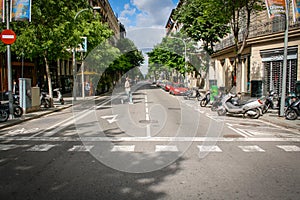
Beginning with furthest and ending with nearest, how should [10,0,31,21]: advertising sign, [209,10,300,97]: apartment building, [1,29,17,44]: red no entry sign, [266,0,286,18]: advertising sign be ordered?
[209,10,300,97]: apartment building < [10,0,31,21]: advertising sign < [266,0,286,18]: advertising sign < [1,29,17,44]: red no entry sign

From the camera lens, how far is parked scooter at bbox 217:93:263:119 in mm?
12461

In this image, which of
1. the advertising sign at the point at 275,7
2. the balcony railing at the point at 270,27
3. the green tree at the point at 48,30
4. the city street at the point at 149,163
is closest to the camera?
the city street at the point at 149,163

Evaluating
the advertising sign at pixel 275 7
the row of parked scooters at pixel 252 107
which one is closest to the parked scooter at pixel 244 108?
the row of parked scooters at pixel 252 107

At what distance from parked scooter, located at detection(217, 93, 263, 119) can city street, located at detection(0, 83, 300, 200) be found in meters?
2.97

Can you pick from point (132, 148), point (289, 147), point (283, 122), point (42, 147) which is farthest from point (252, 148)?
point (42, 147)

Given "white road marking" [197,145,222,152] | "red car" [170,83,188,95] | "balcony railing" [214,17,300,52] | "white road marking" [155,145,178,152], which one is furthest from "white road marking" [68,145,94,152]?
"red car" [170,83,188,95]

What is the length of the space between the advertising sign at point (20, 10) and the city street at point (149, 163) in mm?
5720

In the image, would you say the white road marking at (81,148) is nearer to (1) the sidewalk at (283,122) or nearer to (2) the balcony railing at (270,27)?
(1) the sidewalk at (283,122)

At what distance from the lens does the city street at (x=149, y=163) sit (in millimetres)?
4160

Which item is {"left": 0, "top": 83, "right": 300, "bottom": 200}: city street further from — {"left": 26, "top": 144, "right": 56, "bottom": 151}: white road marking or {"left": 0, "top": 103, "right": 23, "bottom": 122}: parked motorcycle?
{"left": 0, "top": 103, "right": 23, "bottom": 122}: parked motorcycle

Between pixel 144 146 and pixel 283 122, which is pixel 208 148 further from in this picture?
pixel 283 122

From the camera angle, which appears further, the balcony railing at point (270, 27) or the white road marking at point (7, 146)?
the balcony railing at point (270, 27)

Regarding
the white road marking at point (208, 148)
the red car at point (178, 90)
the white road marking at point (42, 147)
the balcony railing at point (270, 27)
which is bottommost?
the white road marking at point (42, 147)

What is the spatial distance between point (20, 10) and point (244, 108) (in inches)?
451
